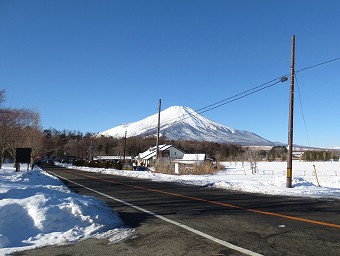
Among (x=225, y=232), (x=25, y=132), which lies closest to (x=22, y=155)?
(x=25, y=132)

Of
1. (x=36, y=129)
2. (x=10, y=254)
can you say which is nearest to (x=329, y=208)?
(x=10, y=254)

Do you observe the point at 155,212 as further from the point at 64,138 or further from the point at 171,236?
the point at 64,138

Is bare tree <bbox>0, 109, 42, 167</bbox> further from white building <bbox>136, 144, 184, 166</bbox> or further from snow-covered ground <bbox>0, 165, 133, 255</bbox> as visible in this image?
white building <bbox>136, 144, 184, 166</bbox>

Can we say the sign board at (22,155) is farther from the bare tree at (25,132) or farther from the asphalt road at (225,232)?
the asphalt road at (225,232)

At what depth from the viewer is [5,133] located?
Result: 125 feet

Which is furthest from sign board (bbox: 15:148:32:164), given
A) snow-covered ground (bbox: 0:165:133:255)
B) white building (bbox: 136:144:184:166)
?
white building (bbox: 136:144:184:166)

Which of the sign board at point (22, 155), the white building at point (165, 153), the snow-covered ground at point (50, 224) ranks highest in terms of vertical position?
the white building at point (165, 153)

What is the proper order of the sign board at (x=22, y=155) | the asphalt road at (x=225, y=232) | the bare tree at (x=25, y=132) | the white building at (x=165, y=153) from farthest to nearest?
the white building at (x=165, y=153) < the bare tree at (x=25, y=132) < the sign board at (x=22, y=155) < the asphalt road at (x=225, y=232)

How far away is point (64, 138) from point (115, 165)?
12268 cm

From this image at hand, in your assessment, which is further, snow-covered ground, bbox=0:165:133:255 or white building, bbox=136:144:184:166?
white building, bbox=136:144:184:166

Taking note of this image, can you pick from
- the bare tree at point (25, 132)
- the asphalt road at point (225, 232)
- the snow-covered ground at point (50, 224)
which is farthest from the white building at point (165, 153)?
the snow-covered ground at point (50, 224)

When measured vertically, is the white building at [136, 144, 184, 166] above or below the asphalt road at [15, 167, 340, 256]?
above

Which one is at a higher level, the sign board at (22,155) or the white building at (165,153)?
the white building at (165,153)

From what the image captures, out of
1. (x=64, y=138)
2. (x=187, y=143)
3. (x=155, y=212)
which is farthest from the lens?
(x=64, y=138)
